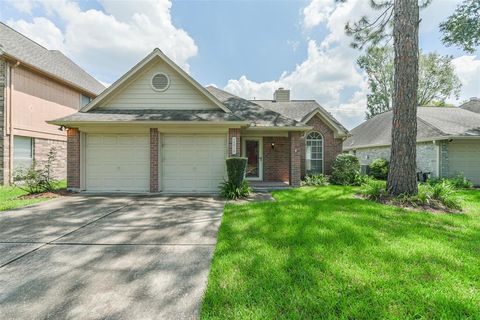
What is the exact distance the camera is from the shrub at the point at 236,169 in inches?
320

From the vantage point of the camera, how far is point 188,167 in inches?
358

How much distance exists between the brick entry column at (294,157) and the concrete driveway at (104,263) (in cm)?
537

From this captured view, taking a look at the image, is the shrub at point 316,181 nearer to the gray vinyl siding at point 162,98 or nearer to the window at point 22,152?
the gray vinyl siding at point 162,98

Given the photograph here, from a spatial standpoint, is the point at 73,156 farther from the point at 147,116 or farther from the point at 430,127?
the point at 430,127

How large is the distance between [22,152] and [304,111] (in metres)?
16.1

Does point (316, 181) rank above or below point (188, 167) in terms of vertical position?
below

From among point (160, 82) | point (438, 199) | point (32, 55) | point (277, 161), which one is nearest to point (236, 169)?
point (277, 161)

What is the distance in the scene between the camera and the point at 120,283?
2.79 metres

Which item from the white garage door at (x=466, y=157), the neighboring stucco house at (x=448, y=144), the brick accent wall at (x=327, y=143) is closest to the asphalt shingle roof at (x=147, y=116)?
the brick accent wall at (x=327, y=143)

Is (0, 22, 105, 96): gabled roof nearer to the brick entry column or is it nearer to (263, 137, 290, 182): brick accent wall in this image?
(263, 137, 290, 182): brick accent wall

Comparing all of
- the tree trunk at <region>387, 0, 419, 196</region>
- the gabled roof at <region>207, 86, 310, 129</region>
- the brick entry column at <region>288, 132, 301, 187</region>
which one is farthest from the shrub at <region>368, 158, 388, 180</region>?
the tree trunk at <region>387, 0, 419, 196</region>

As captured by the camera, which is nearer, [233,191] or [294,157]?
[233,191]

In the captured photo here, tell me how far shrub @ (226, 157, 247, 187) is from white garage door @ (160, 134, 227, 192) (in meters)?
0.95

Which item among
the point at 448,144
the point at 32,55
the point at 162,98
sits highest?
the point at 32,55
